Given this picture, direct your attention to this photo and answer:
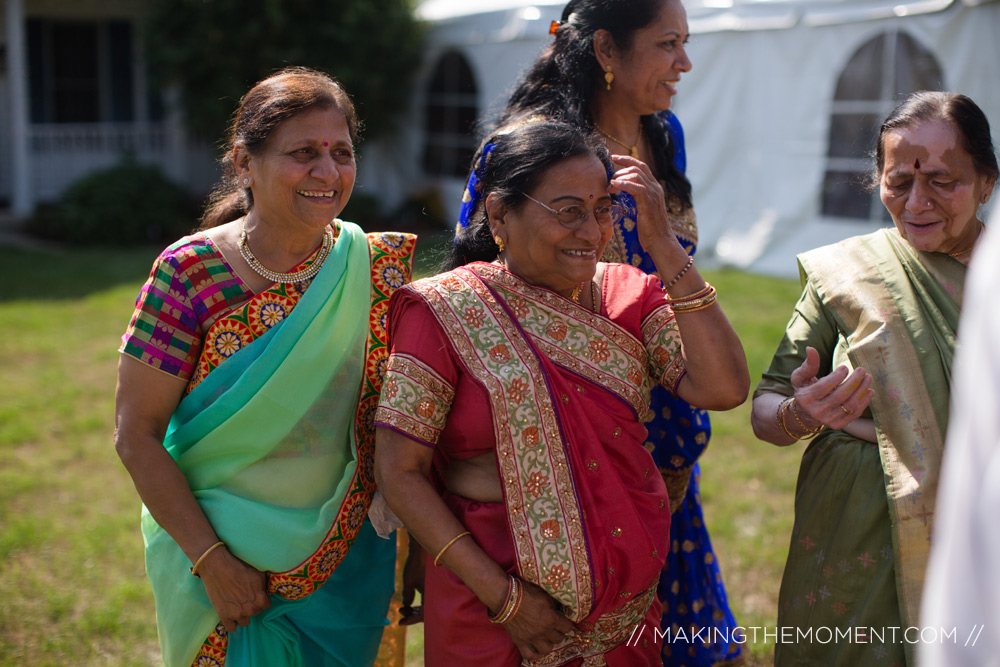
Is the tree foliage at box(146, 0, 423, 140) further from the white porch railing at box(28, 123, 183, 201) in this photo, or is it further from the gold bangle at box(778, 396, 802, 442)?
the gold bangle at box(778, 396, 802, 442)

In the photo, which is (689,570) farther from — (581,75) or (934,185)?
(581,75)

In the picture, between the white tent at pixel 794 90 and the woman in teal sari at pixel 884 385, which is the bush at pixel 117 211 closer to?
the white tent at pixel 794 90

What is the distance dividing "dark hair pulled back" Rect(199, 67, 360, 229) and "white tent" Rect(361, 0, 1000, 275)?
661 centimetres

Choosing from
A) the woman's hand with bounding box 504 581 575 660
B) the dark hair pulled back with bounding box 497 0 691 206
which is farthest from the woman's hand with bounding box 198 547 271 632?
the dark hair pulled back with bounding box 497 0 691 206

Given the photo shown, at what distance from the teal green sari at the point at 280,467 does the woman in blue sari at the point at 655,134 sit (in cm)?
51

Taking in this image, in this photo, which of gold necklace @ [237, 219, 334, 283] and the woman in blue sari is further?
the woman in blue sari

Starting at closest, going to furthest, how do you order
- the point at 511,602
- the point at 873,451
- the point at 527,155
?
1. the point at 511,602
2. the point at 527,155
3. the point at 873,451

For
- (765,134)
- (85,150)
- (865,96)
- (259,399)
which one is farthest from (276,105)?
(85,150)

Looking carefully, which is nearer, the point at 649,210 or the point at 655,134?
the point at 649,210

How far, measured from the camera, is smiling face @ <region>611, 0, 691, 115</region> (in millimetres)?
2592

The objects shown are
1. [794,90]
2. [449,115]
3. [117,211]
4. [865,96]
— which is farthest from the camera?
[449,115]

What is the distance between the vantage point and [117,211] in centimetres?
1123

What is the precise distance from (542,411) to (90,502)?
3.29 metres

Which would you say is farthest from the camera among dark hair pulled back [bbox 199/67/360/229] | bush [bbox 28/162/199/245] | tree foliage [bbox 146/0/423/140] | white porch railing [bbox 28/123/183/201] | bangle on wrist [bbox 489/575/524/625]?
white porch railing [bbox 28/123/183/201]
